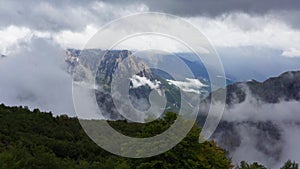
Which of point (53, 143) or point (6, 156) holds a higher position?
point (53, 143)

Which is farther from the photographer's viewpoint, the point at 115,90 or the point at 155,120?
the point at 155,120

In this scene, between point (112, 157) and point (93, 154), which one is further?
point (93, 154)

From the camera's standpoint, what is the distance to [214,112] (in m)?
26.8

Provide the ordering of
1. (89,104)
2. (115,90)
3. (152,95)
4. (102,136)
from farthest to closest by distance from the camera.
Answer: (102,136) < (152,95) < (115,90) < (89,104)

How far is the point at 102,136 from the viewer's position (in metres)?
33.7

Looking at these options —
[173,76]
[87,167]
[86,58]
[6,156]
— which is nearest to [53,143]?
[87,167]

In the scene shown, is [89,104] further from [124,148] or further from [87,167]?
[87,167]

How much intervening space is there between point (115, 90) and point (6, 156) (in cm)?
1277

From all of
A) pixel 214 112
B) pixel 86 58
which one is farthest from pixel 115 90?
pixel 214 112

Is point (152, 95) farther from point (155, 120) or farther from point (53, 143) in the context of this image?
point (53, 143)

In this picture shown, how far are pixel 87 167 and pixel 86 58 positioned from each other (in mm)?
19357

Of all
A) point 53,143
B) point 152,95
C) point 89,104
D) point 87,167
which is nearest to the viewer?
point 89,104

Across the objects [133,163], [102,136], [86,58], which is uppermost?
[86,58]

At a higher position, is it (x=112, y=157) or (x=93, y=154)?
(x=93, y=154)
